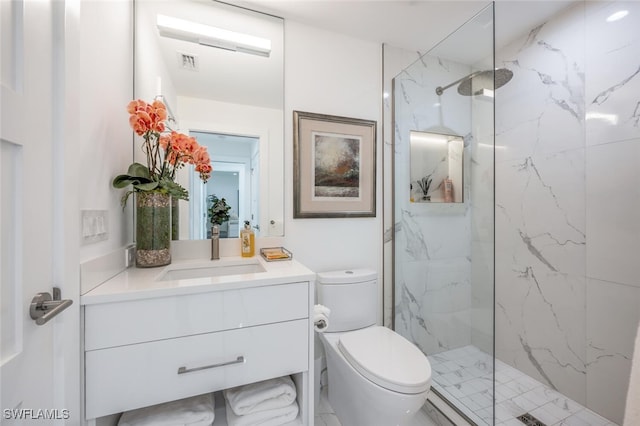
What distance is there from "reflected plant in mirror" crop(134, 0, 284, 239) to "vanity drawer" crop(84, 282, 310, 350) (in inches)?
22.9

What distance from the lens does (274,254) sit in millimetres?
1431

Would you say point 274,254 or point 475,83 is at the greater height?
point 475,83

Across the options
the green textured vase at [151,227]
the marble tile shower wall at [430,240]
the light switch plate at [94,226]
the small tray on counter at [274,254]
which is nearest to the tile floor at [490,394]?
the marble tile shower wall at [430,240]

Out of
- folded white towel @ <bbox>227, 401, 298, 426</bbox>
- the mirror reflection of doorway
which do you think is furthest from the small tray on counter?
folded white towel @ <bbox>227, 401, 298, 426</bbox>

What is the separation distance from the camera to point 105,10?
1038 millimetres

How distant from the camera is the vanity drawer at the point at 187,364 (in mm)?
830

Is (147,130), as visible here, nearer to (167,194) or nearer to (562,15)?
(167,194)

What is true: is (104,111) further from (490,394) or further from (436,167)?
(490,394)

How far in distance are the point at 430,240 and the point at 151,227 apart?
5.66 feet

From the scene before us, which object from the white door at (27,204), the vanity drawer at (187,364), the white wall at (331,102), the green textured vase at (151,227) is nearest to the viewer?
the white door at (27,204)

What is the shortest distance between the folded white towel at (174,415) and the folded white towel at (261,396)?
0.10 meters

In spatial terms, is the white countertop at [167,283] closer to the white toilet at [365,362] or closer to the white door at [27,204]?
the white door at [27,204]

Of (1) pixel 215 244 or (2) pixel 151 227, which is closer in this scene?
(2) pixel 151 227

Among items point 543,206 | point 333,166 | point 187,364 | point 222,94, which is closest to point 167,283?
point 187,364
